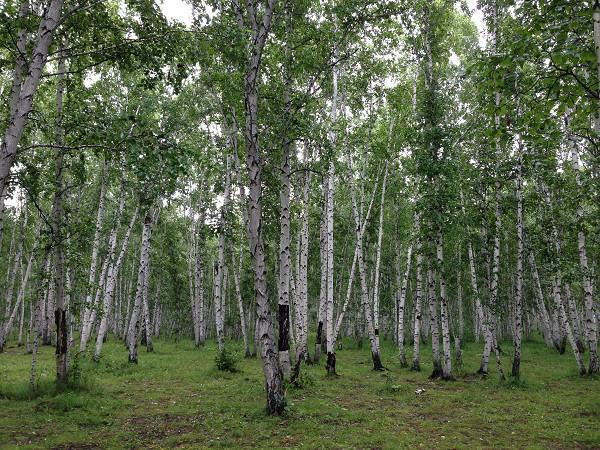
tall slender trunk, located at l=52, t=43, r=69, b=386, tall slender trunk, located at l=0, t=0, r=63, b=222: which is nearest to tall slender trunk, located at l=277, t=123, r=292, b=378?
tall slender trunk, located at l=52, t=43, r=69, b=386

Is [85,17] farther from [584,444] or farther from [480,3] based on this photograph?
[480,3]

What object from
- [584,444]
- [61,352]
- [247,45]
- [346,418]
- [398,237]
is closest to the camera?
[584,444]

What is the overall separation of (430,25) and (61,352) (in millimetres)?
19171

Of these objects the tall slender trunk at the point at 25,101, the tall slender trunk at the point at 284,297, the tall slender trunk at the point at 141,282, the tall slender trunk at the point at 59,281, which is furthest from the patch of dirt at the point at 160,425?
the tall slender trunk at the point at 141,282

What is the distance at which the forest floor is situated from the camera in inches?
328

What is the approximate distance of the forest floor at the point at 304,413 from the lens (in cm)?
834

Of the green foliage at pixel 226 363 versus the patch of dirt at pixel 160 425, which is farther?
the green foliage at pixel 226 363

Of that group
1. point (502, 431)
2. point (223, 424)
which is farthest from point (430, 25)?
point (223, 424)

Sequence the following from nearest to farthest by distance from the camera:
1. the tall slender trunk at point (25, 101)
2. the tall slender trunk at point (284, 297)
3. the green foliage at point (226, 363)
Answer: the tall slender trunk at point (25, 101) → the tall slender trunk at point (284, 297) → the green foliage at point (226, 363)

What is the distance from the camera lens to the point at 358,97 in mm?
19906

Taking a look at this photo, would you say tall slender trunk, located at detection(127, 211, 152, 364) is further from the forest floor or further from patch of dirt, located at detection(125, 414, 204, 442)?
patch of dirt, located at detection(125, 414, 204, 442)

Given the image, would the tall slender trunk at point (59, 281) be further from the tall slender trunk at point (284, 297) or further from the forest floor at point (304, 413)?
the tall slender trunk at point (284, 297)

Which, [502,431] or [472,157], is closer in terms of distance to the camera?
[502,431]

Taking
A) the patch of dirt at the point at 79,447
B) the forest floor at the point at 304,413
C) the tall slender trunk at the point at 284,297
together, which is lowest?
the forest floor at the point at 304,413
